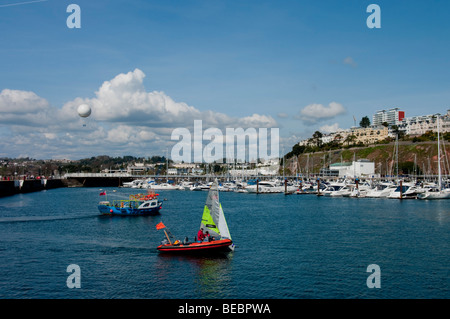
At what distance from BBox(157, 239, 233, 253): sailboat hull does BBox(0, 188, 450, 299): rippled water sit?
0.98 m

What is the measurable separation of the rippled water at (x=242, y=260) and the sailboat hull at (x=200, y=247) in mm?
984

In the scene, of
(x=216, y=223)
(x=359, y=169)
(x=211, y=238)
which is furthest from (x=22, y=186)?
(x=359, y=169)

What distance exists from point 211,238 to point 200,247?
1.73 metres

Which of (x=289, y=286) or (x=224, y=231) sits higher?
(x=224, y=231)

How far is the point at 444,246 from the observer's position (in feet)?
147

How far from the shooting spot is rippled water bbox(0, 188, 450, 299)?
100ft

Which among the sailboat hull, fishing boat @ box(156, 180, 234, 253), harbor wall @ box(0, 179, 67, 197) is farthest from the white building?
the sailboat hull

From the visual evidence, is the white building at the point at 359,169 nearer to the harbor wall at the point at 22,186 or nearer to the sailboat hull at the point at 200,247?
the harbor wall at the point at 22,186

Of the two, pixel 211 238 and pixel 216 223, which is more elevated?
pixel 216 223

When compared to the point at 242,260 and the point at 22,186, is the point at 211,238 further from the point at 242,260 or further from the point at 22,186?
the point at 22,186

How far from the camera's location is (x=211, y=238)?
41.5 metres
